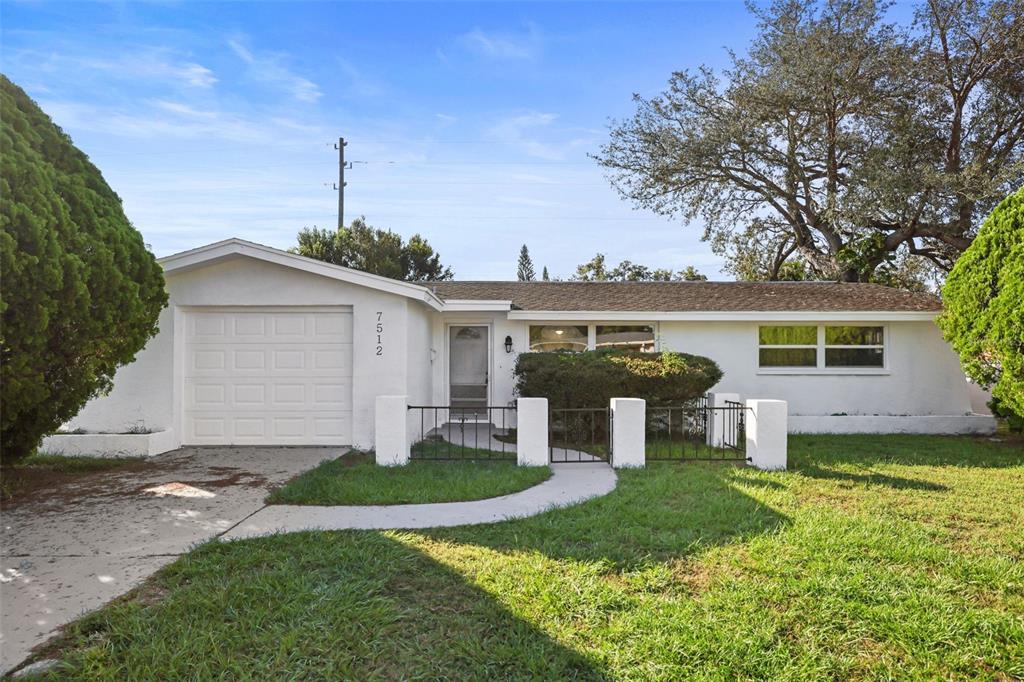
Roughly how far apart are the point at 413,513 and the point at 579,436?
187 inches

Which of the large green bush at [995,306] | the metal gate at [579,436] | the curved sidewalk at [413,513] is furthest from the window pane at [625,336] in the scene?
the curved sidewalk at [413,513]

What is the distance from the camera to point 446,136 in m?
13.7

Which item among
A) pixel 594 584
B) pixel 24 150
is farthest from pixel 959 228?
pixel 24 150

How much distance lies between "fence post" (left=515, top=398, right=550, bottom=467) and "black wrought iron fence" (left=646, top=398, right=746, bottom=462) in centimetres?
193

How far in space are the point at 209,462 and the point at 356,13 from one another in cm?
828

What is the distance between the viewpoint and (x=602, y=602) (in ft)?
11.9

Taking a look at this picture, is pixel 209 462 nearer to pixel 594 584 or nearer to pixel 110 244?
pixel 110 244

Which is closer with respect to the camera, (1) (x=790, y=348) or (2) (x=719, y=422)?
(2) (x=719, y=422)

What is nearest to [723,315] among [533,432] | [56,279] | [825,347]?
[825,347]

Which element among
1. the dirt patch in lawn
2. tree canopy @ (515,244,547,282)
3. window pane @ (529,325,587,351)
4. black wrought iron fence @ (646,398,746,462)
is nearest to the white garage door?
the dirt patch in lawn

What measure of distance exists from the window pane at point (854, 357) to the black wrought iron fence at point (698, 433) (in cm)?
372

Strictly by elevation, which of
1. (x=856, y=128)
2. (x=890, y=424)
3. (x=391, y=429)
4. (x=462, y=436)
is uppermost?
(x=856, y=128)

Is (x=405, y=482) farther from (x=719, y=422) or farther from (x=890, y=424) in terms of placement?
(x=890, y=424)

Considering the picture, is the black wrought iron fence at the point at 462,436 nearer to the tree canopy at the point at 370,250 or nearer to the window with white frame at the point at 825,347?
the window with white frame at the point at 825,347
